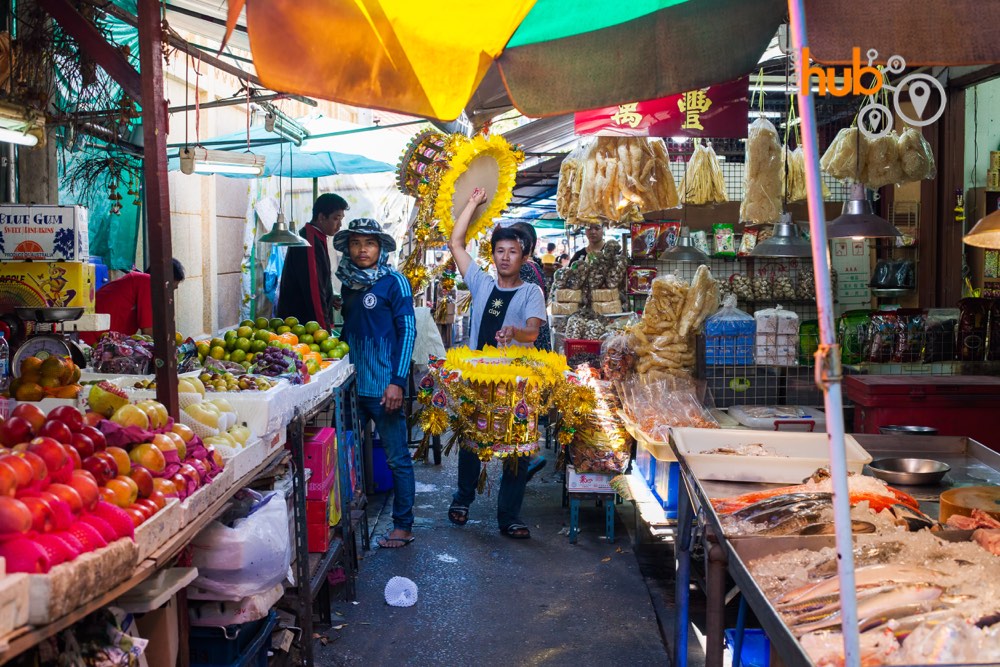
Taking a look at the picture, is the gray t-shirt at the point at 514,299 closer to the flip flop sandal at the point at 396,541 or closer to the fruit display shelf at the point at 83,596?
the flip flop sandal at the point at 396,541

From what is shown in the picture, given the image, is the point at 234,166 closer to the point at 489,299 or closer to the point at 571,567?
the point at 489,299

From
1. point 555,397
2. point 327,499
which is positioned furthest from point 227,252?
point 327,499

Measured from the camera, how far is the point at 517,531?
6648mm

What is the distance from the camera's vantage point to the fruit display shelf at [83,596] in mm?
1913

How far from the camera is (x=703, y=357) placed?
673 centimetres

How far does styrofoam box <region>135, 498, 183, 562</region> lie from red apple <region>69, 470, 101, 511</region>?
15 centimetres

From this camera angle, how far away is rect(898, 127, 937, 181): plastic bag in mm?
7191

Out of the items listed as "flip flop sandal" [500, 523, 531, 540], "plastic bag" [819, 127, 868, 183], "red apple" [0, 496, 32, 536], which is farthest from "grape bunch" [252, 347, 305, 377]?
"plastic bag" [819, 127, 868, 183]

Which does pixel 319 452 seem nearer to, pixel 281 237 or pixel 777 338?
pixel 777 338

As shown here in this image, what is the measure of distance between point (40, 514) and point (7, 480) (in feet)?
0.37

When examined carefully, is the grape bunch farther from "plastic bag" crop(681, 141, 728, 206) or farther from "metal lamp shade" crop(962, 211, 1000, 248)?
"plastic bag" crop(681, 141, 728, 206)

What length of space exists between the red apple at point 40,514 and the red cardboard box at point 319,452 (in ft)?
8.41

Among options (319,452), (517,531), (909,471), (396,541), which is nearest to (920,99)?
(909,471)

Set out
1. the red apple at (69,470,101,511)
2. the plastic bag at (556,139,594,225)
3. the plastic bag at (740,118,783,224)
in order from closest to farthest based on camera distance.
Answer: the red apple at (69,470,101,511) → the plastic bag at (556,139,594,225) → the plastic bag at (740,118,783,224)
